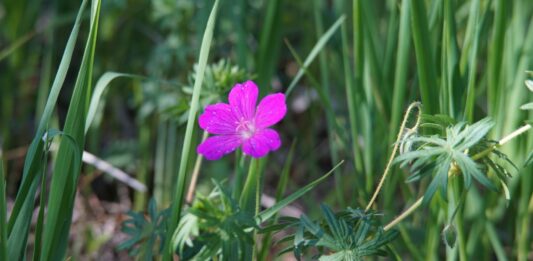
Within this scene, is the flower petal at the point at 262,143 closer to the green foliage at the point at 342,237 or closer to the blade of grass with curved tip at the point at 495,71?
the green foliage at the point at 342,237

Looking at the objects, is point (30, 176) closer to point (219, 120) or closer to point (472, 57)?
point (219, 120)

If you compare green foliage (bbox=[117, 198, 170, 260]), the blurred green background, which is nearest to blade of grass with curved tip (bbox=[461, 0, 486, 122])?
the blurred green background

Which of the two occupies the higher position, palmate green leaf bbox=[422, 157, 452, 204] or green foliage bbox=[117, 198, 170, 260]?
palmate green leaf bbox=[422, 157, 452, 204]

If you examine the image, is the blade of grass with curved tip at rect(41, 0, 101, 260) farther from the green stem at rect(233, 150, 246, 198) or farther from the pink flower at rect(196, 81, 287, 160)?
the green stem at rect(233, 150, 246, 198)

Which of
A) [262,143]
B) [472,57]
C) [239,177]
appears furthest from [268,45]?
[262,143]

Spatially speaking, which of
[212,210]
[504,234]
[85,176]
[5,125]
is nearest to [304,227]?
[212,210]

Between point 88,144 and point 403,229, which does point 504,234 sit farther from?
point 88,144
